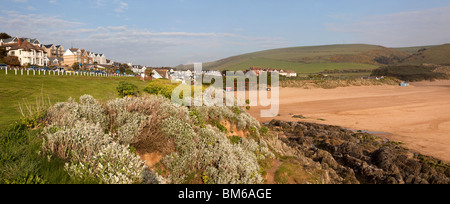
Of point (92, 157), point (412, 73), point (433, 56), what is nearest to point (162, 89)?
point (92, 157)

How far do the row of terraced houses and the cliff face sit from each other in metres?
66.1

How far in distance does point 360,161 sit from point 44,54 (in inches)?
3421

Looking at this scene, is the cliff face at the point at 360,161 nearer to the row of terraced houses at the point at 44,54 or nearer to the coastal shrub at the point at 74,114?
the coastal shrub at the point at 74,114

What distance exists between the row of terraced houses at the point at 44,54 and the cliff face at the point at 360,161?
217 feet

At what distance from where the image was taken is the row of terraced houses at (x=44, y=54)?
64.1m

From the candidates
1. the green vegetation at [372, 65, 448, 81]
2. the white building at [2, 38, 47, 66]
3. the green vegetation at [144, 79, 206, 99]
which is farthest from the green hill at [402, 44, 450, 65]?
the white building at [2, 38, 47, 66]

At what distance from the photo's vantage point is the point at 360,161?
48.7 feet

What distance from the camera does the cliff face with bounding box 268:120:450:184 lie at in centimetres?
1269

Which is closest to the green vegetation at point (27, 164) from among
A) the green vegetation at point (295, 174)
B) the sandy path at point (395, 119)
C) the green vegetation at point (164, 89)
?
the green vegetation at point (295, 174)

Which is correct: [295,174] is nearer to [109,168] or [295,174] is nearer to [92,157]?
[109,168]

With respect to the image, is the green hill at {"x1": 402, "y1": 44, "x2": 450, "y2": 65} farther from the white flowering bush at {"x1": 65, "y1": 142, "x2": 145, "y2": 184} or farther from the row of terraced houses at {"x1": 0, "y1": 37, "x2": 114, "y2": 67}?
the white flowering bush at {"x1": 65, "y1": 142, "x2": 145, "y2": 184}
